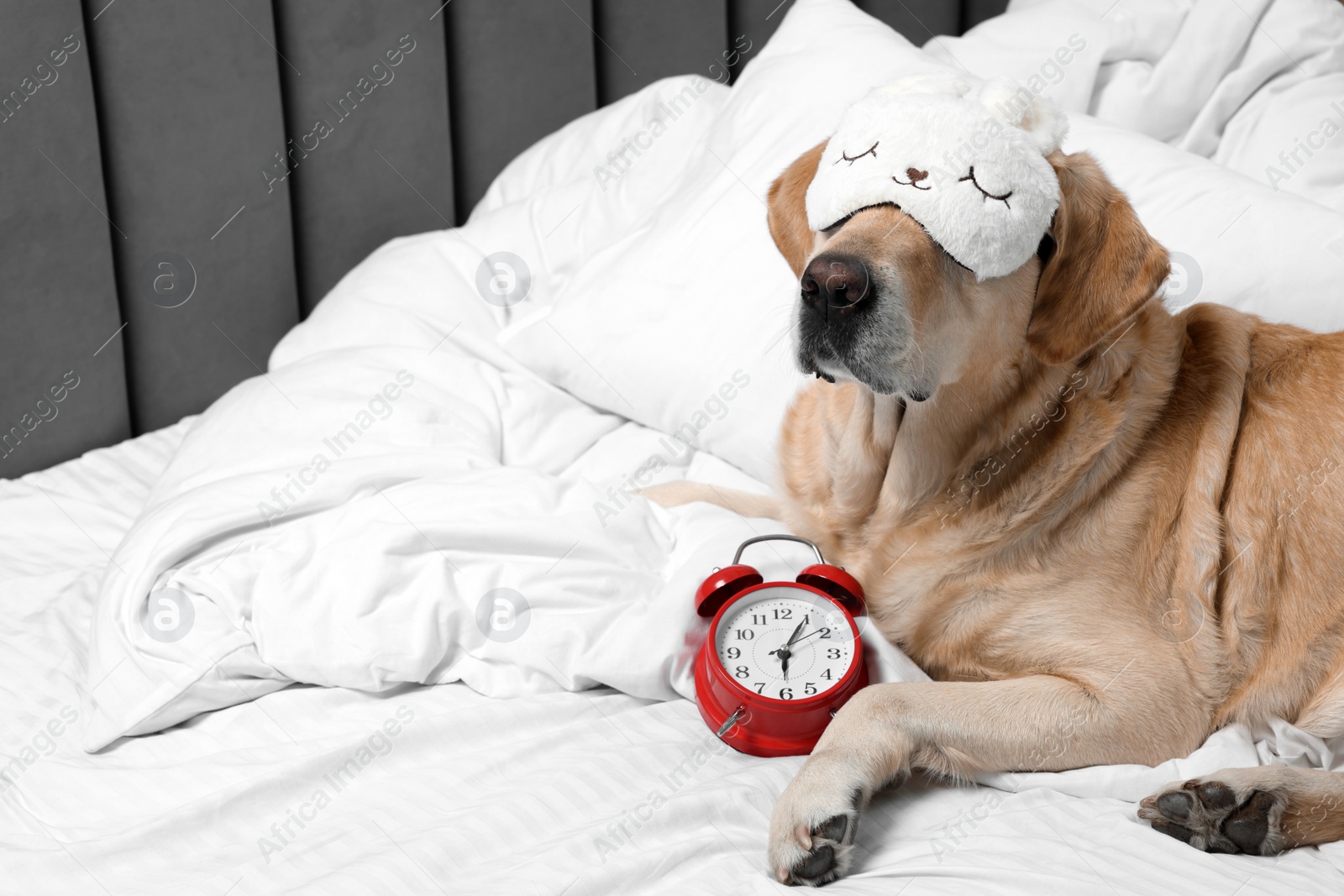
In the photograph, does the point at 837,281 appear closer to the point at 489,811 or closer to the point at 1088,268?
the point at 1088,268

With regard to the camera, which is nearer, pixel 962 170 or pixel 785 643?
pixel 962 170

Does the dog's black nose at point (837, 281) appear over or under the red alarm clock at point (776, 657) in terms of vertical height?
over

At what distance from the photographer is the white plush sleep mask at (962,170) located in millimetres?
1300

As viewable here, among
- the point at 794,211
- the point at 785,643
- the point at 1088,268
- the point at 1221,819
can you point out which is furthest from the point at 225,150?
the point at 1221,819

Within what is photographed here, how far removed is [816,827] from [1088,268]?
2.48ft

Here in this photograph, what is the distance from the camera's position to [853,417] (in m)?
1.62

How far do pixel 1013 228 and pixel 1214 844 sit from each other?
29.7 inches

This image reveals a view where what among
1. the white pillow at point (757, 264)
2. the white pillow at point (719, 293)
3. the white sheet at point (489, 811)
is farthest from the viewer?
the white pillow at point (719, 293)

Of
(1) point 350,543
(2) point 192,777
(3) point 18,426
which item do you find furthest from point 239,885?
(3) point 18,426

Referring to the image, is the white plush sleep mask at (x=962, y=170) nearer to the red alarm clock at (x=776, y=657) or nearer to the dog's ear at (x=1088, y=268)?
the dog's ear at (x=1088, y=268)

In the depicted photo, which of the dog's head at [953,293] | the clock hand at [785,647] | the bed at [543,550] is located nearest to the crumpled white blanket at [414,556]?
the bed at [543,550]

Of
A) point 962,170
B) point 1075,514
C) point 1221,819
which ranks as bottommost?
point 1221,819

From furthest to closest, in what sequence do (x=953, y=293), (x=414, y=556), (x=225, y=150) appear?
(x=225, y=150) < (x=414, y=556) < (x=953, y=293)

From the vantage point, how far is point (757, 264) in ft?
6.66
